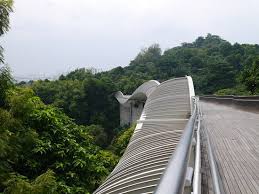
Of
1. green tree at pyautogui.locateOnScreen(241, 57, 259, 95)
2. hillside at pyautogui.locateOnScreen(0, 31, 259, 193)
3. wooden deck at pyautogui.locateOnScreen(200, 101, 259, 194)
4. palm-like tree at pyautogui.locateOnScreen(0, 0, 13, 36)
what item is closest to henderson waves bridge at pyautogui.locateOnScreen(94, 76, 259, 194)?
wooden deck at pyautogui.locateOnScreen(200, 101, 259, 194)

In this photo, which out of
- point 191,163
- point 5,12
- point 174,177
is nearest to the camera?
point 174,177

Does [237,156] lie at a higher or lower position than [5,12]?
lower

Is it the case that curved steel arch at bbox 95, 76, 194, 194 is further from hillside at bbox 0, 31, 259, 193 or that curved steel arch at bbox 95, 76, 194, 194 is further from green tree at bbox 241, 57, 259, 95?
green tree at bbox 241, 57, 259, 95

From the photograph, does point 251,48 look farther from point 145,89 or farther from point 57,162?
point 57,162

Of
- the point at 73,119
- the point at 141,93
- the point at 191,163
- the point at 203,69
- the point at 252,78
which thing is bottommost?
the point at 141,93

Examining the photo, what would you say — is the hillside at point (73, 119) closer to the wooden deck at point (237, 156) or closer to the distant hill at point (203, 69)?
the distant hill at point (203, 69)

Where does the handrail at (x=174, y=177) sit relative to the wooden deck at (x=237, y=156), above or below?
above

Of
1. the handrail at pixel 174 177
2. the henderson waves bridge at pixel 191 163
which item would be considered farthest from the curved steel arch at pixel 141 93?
the handrail at pixel 174 177

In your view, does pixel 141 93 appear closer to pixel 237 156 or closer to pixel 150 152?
pixel 150 152

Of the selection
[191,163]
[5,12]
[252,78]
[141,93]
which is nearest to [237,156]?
[191,163]

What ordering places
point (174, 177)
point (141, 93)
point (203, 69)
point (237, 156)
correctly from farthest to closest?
point (203, 69), point (141, 93), point (237, 156), point (174, 177)

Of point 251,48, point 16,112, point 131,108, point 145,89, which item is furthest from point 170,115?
point 251,48

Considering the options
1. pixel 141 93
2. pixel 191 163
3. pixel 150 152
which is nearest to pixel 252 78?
pixel 141 93

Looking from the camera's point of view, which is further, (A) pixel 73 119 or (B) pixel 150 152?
(A) pixel 73 119
